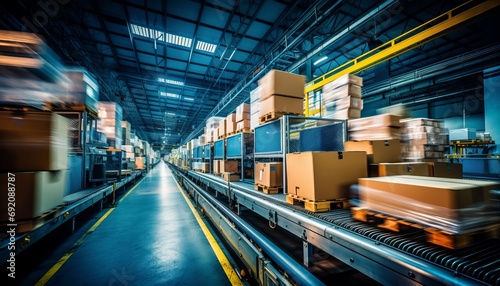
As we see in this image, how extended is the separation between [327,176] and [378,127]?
65.3 inches

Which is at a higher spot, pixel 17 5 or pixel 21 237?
pixel 17 5

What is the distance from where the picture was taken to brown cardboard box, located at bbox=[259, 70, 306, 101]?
386 centimetres

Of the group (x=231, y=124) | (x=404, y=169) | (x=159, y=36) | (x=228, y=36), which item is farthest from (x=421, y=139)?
(x=159, y=36)

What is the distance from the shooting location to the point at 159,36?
8266 mm

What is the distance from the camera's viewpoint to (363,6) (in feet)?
24.7

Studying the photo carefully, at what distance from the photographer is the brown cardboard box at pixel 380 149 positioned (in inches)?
104

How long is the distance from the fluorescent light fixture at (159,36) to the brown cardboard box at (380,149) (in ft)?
28.1

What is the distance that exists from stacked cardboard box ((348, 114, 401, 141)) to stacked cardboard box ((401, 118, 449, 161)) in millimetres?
564

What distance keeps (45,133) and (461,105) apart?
22.2m

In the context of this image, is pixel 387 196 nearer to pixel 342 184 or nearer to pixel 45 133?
pixel 342 184

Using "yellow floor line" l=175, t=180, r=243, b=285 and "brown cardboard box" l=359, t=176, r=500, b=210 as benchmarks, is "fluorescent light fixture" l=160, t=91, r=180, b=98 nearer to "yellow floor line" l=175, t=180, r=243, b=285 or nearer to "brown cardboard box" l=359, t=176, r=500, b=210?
"yellow floor line" l=175, t=180, r=243, b=285

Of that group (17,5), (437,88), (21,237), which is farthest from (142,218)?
(437,88)

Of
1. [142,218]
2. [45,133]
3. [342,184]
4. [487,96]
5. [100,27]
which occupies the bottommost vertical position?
[142,218]

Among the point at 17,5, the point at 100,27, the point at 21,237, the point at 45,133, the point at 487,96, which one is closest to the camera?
the point at 21,237
